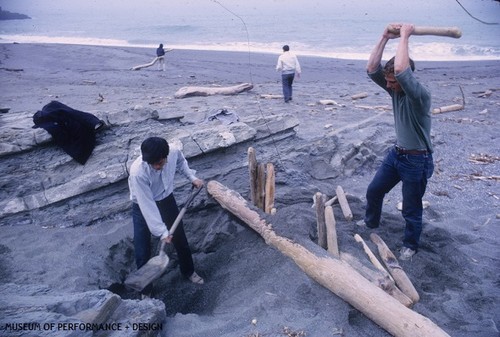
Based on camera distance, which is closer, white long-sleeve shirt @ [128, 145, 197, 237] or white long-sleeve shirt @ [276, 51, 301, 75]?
white long-sleeve shirt @ [128, 145, 197, 237]

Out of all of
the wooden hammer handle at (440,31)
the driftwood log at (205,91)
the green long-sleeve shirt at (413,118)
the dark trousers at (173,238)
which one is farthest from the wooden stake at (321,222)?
the driftwood log at (205,91)

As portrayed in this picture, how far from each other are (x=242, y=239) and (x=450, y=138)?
19.8ft

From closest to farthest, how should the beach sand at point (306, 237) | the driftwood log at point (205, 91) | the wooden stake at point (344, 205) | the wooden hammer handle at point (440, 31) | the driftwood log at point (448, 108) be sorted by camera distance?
1. the beach sand at point (306, 237)
2. the wooden hammer handle at point (440, 31)
3. the wooden stake at point (344, 205)
4. the driftwood log at point (448, 108)
5. the driftwood log at point (205, 91)

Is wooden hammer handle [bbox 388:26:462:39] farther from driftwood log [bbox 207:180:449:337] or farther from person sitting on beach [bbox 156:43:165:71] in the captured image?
person sitting on beach [bbox 156:43:165:71]

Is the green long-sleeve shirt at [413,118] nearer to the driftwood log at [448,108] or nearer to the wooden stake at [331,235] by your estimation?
the wooden stake at [331,235]

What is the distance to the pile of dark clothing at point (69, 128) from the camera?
4.91 metres

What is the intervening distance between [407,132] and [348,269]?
1.49 metres

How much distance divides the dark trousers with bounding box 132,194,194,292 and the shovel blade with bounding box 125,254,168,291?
25cm

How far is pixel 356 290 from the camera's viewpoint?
2992 mm

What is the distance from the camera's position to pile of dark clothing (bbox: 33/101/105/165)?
4914 mm

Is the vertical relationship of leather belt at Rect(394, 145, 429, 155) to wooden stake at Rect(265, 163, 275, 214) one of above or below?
above

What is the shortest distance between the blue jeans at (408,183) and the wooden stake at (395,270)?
11.0 inches

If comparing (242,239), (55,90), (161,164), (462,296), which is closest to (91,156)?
(161,164)

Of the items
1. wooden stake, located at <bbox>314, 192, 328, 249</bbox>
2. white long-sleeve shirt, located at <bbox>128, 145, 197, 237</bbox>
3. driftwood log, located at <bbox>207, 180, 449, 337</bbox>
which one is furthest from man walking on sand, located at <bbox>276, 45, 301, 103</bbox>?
white long-sleeve shirt, located at <bbox>128, 145, 197, 237</bbox>
